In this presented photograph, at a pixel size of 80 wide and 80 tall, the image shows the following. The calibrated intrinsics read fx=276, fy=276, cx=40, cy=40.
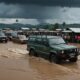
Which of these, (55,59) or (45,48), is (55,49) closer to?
(55,59)

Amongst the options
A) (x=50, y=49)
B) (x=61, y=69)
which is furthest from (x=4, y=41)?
(x=61, y=69)

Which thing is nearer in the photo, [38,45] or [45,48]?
[45,48]

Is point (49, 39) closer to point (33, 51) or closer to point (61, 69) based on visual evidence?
point (33, 51)

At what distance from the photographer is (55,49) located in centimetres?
1856

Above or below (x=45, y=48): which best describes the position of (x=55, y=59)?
below

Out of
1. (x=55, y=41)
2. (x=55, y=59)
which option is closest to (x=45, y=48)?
(x=55, y=41)

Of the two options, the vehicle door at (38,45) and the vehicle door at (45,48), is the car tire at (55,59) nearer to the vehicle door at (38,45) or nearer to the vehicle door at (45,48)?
the vehicle door at (45,48)

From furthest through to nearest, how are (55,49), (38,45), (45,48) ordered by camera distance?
(38,45)
(45,48)
(55,49)

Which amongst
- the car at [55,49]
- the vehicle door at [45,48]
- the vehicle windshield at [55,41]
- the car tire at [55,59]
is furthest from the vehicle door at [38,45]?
the car tire at [55,59]

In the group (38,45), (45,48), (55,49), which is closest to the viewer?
(55,49)

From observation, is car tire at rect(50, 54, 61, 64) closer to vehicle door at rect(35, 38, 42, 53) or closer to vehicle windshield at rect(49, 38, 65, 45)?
A: vehicle windshield at rect(49, 38, 65, 45)

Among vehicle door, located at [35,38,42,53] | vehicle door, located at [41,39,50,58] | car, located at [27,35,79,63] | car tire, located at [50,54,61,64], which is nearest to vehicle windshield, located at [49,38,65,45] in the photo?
car, located at [27,35,79,63]

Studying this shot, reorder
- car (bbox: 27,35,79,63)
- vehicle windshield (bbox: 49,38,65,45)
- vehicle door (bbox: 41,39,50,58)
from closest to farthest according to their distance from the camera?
car (bbox: 27,35,79,63) < vehicle door (bbox: 41,39,50,58) < vehicle windshield (bbox: 49,38,65,45)

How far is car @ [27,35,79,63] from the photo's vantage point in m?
18.4
